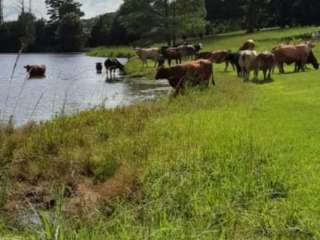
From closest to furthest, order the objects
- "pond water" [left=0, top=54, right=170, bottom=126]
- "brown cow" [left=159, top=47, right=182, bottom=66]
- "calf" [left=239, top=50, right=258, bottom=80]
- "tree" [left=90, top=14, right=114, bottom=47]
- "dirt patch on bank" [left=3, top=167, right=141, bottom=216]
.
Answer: "dirt patch on bank" [left=3, top=167, right=141, bottom=216]
"pond water" [left=0, top=54, right=170, bottom=126]
"calf" [left=239, top=50, right=258, bottom=80]
"brown cow" [left=159, top=47, right=182, bottom=66]
"tree" [left=90, top=14, right=114, bottom=47]

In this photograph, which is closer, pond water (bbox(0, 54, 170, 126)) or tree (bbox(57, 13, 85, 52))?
pond water (bbox(0, 54, 170, 126))

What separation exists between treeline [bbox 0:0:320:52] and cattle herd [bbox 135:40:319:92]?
7.22 metres

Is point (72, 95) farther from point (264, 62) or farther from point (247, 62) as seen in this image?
point (264, 62)

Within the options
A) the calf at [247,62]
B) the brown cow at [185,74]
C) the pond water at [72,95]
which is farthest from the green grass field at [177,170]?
the calf at [247,62]

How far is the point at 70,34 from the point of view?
97.4m

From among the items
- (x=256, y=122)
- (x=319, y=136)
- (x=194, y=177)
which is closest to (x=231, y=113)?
(x=256, y=122)

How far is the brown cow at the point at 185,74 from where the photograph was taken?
20891 mm

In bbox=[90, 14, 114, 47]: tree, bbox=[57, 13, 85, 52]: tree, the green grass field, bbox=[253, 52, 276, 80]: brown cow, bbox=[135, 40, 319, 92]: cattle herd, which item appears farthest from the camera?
bbox=[90, 14, 114, 47]: tree

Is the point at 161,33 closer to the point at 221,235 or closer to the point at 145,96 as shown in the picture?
the point at 145,96

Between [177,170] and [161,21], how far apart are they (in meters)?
53.5

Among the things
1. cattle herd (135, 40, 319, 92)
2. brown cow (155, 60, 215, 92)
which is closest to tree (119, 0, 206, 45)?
cattle herd (135, 40, 319, 92)

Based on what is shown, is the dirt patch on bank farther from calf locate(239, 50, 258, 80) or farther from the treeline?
the treeline

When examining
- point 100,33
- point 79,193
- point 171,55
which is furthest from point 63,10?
point 79,193

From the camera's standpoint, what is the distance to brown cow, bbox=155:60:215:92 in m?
20.9
